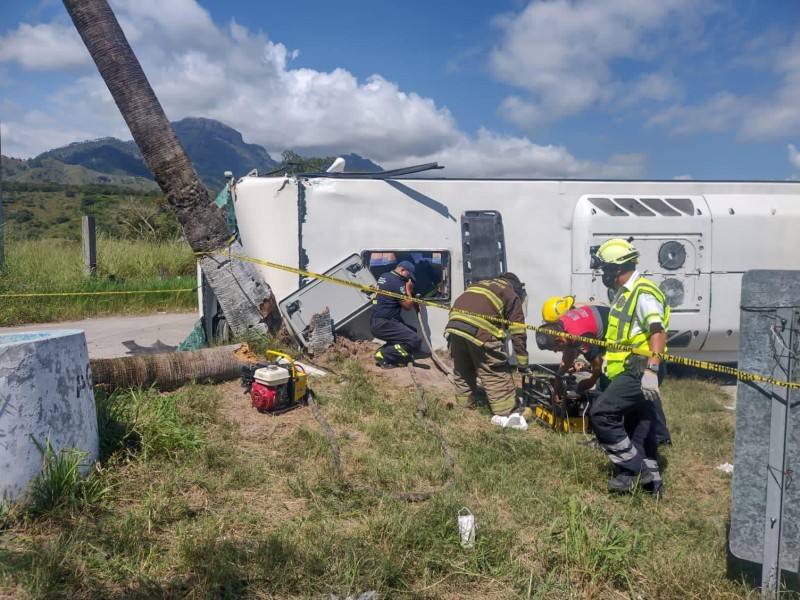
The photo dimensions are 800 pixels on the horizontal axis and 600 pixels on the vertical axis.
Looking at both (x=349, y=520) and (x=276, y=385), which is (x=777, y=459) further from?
(x=276, y=385)

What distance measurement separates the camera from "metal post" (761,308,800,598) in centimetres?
291

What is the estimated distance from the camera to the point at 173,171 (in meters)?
7.00

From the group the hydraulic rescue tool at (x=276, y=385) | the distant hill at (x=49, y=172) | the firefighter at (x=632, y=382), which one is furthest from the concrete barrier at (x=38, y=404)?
the distant hill at (x=49, y=172)

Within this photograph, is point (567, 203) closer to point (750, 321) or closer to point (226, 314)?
point (226, 314)

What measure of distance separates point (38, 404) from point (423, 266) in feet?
21.0

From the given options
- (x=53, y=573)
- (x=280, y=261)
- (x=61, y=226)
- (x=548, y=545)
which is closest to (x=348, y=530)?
(x=548, y=545)

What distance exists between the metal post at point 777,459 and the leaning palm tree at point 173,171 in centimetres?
568

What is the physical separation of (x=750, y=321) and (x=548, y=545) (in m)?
1.66

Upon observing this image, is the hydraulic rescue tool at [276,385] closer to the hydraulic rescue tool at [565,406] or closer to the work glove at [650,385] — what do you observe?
the hydraulic rescue tool at [565,406]

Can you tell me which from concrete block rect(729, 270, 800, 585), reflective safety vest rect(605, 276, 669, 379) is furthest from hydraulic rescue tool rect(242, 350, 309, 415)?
concrete block rect(729, 270, 800, 585)

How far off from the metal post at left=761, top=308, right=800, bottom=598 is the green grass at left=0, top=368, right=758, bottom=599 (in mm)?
222

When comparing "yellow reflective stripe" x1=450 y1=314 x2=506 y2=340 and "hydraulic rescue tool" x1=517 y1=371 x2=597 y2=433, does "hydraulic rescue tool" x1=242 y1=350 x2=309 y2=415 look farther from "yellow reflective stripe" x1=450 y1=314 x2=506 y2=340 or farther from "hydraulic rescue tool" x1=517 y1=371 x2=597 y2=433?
"hydraulic rescue tool" x1=517 y1=371 x2=597 y2=433

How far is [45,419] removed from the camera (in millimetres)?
3441

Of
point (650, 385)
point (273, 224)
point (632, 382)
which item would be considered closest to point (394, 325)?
point (273, 224)
